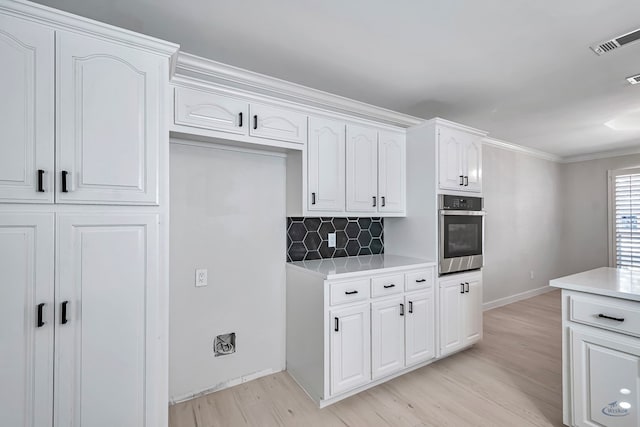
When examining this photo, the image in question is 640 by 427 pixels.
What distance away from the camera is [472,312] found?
118 inches

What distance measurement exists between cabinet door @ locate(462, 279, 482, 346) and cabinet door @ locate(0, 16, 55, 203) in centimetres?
321

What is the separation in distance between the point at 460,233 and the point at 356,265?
1.09 m

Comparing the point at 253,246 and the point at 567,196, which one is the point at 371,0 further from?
the point at 567,196

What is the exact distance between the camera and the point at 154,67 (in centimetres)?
154

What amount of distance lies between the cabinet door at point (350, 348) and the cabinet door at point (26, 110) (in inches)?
70.5

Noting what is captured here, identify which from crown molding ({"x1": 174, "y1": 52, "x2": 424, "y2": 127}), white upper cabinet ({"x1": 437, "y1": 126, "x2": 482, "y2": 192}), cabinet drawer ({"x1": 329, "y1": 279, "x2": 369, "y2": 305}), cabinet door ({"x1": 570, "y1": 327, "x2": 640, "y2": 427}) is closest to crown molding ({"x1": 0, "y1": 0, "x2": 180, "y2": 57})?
crown molding ({"x1": 174, "y1": 52, "x2": 424, "y2": 127})

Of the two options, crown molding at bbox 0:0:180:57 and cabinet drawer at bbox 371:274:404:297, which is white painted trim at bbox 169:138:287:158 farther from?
cabinet drawer at bbox 371:274:404:297

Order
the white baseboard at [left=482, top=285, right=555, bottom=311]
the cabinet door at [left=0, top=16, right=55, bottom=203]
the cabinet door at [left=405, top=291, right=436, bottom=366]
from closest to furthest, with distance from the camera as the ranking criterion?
the cabinet door at [left=0, top=16, right=55, bottom=203]
the cabinet door at [left=405, top=291, right=436, bottom=366]
the white baseboard at [left=482, top=285, right=555, bottom=311]

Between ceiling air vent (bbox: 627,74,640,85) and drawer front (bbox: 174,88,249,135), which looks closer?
drawer front (bbox: 174,88,249,135)

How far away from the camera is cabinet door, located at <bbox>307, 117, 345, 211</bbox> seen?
7.94 feet

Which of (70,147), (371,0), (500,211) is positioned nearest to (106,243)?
(70,147)

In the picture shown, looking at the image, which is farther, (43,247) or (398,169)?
(398,169)

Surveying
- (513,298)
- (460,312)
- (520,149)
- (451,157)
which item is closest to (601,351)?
(460,312)

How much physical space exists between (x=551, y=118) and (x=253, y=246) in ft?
11.9
